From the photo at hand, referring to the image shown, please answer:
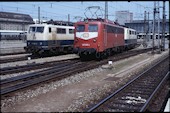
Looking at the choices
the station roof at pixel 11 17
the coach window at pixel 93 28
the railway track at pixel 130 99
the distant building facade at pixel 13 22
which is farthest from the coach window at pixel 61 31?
the station roof at pixel 11 17

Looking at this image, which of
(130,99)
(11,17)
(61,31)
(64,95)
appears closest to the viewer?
(130,99)

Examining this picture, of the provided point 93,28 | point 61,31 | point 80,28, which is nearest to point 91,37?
point 93,28

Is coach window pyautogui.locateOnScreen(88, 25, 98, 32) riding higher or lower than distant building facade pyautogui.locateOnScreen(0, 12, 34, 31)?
lower

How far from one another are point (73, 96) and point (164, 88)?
4063 millimetres

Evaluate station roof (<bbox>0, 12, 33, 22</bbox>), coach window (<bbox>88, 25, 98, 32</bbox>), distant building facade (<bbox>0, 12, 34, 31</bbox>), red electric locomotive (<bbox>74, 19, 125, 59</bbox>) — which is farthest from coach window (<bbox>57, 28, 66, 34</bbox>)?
station roof (<bbox>0, 12, 33, 22</bbox>)

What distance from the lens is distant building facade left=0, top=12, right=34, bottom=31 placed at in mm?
73075

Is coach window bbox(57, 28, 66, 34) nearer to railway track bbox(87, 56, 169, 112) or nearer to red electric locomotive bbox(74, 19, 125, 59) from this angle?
red electric locomotive bbox(74, 19, 125, 59)

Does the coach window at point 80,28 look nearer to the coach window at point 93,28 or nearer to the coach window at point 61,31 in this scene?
the coach window at point 93,28

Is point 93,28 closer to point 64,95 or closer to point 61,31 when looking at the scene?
point 61,31

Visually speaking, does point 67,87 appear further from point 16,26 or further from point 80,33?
point 16,26

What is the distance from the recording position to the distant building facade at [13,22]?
240 ft

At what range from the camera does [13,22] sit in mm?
77312

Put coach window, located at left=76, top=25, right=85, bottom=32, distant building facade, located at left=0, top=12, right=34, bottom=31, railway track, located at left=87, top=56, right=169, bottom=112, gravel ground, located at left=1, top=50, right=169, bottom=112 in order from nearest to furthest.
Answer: railway track, located at left=87, top=56, right=169, bottom=112
gravel ground, located at left=1, top=50, right=169, bottom=112
coach window, located at left=76, top=25, right=85, bottom=32
distant building facade, located at left=0, top=12, right=34, bottom=31

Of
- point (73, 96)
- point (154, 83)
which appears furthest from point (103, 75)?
point (73, 96)
